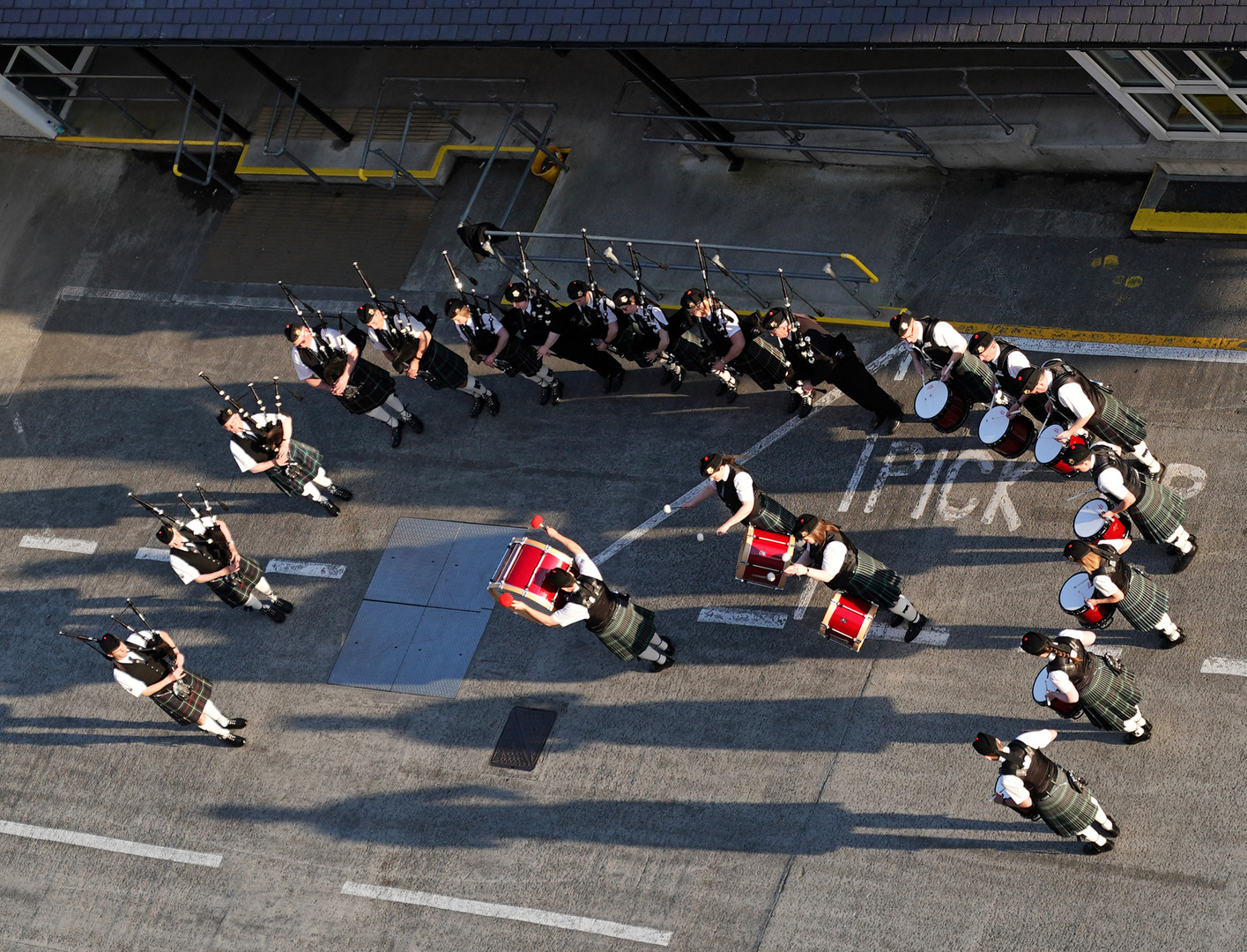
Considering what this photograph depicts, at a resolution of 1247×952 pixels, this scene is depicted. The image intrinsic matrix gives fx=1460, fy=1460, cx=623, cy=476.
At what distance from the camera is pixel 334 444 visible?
1847 cm

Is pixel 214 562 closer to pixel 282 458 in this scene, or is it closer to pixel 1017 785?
pixel 282 458

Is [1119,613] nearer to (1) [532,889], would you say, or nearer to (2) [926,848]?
(2) [926,848]

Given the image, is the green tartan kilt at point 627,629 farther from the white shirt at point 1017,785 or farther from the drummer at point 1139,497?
the drummer at point 1139,497

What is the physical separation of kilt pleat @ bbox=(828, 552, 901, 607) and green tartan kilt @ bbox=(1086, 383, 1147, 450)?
2309 mm

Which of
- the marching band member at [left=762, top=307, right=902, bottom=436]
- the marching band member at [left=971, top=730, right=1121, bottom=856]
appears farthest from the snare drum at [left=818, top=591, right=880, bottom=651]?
the marching band member at [left=762, top=307, right=902, bottom=436]

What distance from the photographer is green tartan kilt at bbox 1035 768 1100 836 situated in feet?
39.1

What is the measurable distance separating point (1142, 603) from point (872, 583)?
240 cm

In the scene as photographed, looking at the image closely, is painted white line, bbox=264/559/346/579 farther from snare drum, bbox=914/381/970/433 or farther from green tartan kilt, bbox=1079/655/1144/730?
green tartan kilt, bbox=1079/655/1144/730

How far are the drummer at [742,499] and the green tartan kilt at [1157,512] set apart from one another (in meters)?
3.14

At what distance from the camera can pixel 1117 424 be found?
1369 cm

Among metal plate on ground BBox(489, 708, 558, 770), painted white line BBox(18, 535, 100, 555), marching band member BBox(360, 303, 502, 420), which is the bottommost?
metal plate on ground BBox(489, 708, 558, 770)

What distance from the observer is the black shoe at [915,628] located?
14.3 m

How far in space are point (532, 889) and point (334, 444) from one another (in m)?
6.67

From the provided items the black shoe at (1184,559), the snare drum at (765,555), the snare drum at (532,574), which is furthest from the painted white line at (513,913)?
the black shoe at (1184,559)
